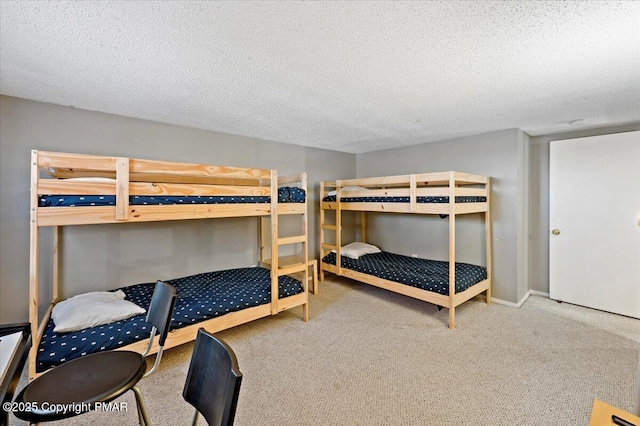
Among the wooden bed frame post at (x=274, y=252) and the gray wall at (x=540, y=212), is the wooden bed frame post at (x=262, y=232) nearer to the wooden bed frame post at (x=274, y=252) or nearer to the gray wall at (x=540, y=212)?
the wooden bed frame post at (x=274, y=252)

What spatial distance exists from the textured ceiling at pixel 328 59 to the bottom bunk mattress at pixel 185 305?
179 centimetres

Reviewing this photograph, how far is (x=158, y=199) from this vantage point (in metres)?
2.16

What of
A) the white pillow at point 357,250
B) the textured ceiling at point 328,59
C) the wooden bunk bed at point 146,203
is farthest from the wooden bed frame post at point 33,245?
the white pillow at point 357,250

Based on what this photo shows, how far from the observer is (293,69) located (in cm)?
186

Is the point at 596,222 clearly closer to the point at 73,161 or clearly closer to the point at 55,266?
the point at 73,161

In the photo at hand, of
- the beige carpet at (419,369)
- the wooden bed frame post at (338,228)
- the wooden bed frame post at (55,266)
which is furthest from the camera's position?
the wooden bed frame post at (338,228)

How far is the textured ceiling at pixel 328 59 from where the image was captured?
130 centimetres

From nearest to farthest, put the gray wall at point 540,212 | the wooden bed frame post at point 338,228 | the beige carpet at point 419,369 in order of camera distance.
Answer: the beige carpet at point 419,369, the gray wall at point 540,212, the wooden bed frame post at point 338,228

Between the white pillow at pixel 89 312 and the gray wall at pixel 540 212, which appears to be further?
the gray wall at pixel 540 212

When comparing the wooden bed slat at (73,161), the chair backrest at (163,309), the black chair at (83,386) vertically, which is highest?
the wooden bed slat at (73,161)

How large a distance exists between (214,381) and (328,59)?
178 centimetres

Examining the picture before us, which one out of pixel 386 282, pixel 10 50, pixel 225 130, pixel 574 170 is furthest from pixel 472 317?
pixel 10 50

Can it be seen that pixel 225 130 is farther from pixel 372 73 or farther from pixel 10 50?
pixel 372 73

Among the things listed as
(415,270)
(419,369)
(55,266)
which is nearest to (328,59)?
(419,369)
